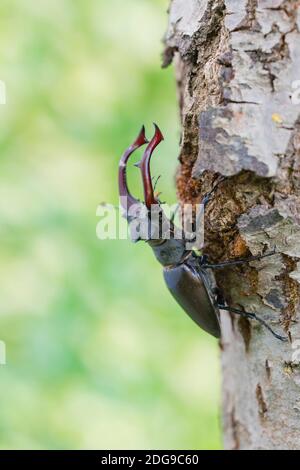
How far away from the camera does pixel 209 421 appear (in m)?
3.89

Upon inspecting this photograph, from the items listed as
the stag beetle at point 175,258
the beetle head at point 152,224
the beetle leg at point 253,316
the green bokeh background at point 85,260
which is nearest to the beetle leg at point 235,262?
the stag beetle at point 175,258

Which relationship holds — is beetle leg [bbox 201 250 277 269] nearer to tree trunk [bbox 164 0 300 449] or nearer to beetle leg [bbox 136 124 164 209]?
tree trunk [bbox 164 0 300 449]

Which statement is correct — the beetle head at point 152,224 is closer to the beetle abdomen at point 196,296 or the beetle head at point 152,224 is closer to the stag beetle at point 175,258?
the stag beetle at point 175,258

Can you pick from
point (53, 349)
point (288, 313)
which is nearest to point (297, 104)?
point (288, 313)

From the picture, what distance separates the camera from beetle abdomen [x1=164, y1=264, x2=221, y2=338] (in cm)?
208

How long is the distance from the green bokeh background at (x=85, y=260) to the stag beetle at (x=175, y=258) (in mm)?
1659

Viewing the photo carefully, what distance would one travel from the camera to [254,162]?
5.32 feet

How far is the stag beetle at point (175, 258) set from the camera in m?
2.00

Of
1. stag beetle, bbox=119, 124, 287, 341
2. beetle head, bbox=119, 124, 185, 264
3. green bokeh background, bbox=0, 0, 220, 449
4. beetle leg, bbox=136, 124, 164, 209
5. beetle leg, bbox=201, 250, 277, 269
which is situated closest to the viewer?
beetle leg, bbox=201, 250, 277, 269

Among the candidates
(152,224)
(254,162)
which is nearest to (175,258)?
(152,224)

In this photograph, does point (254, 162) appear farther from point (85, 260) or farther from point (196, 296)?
point (85, 260)

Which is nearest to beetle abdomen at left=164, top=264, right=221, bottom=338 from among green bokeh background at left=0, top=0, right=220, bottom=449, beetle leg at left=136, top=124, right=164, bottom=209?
beetle leg at left=136, top=124, right=164, bottom=209

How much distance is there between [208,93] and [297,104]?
28cm

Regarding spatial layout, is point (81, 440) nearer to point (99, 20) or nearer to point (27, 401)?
point (27, 401)
